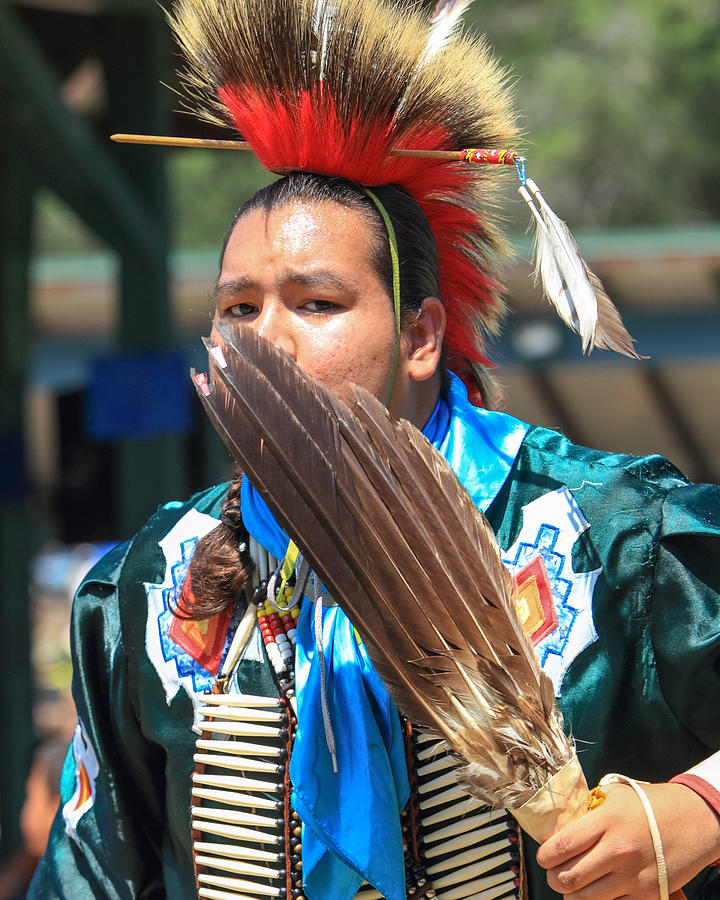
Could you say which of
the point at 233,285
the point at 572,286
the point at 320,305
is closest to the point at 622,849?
the point at 572,286

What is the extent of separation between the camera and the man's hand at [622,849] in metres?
1.27

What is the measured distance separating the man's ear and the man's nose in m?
0.19

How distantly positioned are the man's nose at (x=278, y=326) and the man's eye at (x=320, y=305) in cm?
3

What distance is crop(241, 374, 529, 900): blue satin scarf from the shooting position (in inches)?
57.3

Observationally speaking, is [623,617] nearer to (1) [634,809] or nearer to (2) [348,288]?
(1) [634,809]

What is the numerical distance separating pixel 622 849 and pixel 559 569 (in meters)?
0.40

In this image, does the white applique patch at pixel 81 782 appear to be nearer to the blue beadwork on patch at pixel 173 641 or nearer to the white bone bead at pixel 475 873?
the blue beadwork on patch at pixel 173 641

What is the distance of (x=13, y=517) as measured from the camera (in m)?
5.05

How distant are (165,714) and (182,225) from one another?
20233mm

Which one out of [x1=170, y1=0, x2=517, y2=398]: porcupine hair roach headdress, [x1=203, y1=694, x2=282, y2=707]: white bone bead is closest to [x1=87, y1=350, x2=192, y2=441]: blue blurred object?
[x1=170, y1=0, x2=517, y2=398]: porcupine hair roach headdress

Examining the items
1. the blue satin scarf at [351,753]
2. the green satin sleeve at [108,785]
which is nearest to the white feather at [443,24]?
the blue satin scarf at [351,753]

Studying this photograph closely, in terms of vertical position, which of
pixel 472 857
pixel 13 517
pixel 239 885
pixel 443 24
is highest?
pixel 443 24

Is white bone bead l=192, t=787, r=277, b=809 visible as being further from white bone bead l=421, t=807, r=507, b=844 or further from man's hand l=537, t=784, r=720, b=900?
man's hand l=537, t=784, r=720, b=900

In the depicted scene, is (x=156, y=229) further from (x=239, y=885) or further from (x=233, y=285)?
(x=239, y=885)
